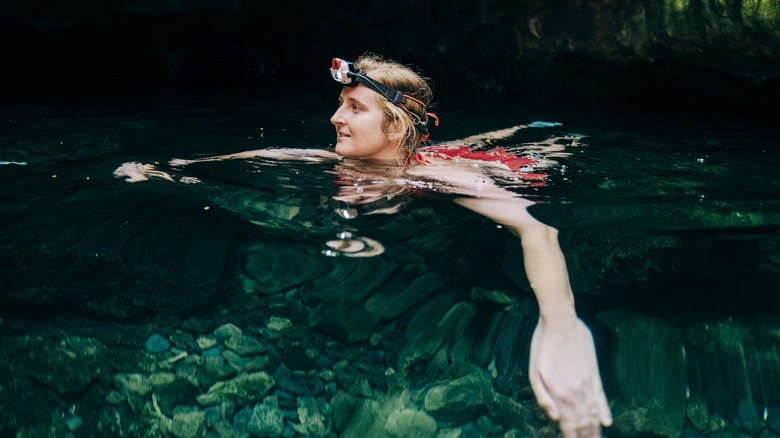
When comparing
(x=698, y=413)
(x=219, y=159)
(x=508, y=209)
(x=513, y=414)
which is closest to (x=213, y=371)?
(x=513, y=414)

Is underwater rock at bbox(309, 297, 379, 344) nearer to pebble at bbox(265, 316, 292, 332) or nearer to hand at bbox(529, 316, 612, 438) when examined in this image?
pebble at bbox(265, 316, 292, 332)

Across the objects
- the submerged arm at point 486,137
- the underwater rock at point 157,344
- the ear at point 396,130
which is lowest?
the underwater rock at point 157,344

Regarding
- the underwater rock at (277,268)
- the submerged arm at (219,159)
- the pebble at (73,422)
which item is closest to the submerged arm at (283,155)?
the submerged arm at (219,159)

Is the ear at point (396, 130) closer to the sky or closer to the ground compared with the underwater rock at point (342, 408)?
closer to the sky

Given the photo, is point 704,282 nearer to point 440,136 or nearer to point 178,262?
point 178,262

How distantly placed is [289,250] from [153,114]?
12.1 feet

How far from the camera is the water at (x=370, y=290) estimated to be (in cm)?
206

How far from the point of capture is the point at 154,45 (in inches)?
316

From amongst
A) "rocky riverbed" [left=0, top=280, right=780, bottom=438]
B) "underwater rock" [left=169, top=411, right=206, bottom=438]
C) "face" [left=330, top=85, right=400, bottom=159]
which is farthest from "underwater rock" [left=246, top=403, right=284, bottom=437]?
"face" [left=330, top=85, right=400, bottom=159]

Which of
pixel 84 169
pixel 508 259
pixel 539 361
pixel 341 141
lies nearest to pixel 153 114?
pixel 84 169

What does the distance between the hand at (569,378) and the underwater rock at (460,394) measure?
175 mm

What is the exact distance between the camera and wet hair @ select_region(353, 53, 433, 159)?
149 inches

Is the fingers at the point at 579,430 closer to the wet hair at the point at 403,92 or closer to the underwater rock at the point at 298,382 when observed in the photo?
the underwater rock at the point at 298,382

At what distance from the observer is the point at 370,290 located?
241 centimetres
